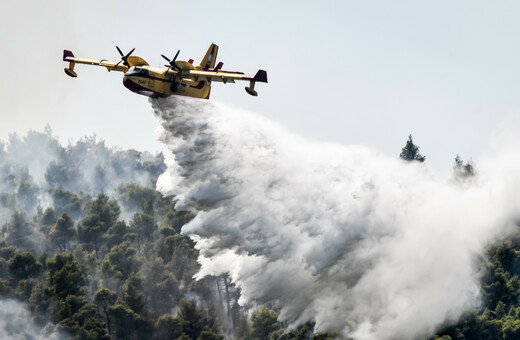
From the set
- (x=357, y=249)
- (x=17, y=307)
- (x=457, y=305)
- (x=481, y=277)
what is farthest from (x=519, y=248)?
(x=17, y=307)

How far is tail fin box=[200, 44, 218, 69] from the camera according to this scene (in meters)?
60.9

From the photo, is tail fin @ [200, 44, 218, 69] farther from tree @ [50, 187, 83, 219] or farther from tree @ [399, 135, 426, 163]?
tree @ [50, 187, 83, 219]

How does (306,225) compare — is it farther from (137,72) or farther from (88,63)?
(88,63)

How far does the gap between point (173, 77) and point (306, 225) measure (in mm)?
12996

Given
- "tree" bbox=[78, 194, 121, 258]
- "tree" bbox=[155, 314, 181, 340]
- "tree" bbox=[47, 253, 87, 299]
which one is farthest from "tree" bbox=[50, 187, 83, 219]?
"tree" bbox=[155, 314, 181, 340]

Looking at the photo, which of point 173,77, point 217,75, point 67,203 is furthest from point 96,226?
point 217,75

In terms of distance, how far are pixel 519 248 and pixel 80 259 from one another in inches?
2226

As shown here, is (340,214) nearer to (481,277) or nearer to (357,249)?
(357,249)

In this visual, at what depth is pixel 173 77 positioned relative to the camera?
5525 centimetres

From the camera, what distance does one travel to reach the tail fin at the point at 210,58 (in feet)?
200

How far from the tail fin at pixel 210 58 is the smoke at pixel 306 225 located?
4.05 m

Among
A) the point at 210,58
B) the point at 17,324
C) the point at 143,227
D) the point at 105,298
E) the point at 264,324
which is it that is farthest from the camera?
the point at 143,227

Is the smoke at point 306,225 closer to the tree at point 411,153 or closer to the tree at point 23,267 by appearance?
the tree at point 23,267

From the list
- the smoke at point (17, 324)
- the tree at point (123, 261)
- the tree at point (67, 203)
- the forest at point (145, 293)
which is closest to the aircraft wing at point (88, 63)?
the forest at point (145, 293)
